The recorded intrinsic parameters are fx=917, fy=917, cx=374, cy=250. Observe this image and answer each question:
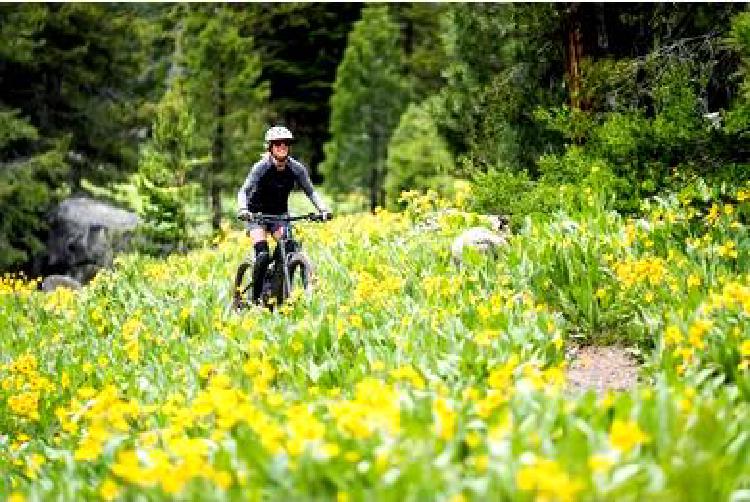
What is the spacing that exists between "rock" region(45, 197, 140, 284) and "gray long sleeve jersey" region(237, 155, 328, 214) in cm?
1546

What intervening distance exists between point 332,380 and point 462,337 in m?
1.02

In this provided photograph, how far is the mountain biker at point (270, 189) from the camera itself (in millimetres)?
9531

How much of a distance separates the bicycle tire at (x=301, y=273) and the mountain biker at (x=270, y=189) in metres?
0.27

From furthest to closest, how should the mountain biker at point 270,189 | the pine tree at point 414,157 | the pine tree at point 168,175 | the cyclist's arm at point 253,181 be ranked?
the pine tree at point 414,157, the pine tree at point 168,175, the cyclist's arm at point 253,181, the mountain biker at point 270,189

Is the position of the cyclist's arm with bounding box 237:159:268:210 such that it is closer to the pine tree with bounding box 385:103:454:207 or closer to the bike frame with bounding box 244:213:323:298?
the bike frame with bounding box 244:213:323:298

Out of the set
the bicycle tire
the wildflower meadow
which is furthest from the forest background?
the bicycle tire

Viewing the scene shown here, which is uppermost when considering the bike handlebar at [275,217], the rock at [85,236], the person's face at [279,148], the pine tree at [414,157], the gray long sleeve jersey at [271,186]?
the pine tree at [414,157]

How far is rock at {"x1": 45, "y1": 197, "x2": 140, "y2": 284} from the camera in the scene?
24953 millimetres

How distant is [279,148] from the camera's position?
950cm

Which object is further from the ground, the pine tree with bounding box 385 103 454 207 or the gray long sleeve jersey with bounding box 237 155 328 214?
the pine tree with bounding box 385 103 454 207

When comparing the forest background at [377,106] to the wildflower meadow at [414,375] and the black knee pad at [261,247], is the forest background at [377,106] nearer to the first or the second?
the wildflower meadow at [414,375]

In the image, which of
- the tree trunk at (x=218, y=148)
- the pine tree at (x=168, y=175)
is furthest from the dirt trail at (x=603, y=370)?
the tree trunk at (x=218, y=148)

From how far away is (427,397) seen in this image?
186 inches

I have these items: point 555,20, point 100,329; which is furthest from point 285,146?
point 555,20
